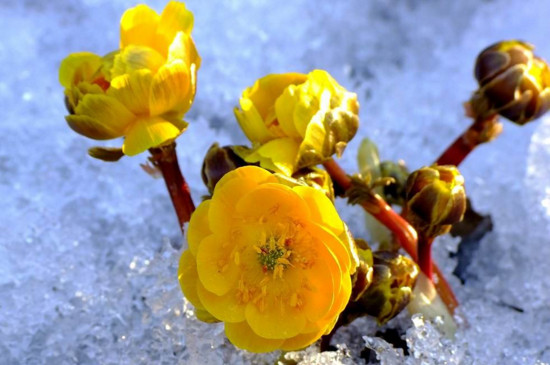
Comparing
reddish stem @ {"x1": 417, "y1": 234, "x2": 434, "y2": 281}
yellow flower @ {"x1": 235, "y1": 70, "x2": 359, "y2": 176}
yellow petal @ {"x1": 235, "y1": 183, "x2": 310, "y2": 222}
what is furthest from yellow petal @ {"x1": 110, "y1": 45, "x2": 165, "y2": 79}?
reddish stem @ {"x1": 417, "y1": 234, "x2": 434, "y2": 281}

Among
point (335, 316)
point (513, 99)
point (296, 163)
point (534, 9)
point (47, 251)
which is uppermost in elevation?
point (534, 9)

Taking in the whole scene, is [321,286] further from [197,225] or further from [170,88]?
[170,88]

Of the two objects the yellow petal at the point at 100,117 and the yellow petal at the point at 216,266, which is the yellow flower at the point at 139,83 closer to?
the yellow petal at the point at 100,117

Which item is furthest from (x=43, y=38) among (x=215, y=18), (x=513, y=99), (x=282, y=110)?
(x=513, y=99)

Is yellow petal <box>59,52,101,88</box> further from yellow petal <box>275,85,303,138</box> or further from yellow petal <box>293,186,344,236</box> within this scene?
yellow petal <box>293,186,344,236</box>

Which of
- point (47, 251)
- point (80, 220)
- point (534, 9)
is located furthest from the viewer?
point (534, 9)

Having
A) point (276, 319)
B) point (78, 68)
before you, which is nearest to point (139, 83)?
point (78, 68)

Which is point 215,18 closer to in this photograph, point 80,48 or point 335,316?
point 80,48
